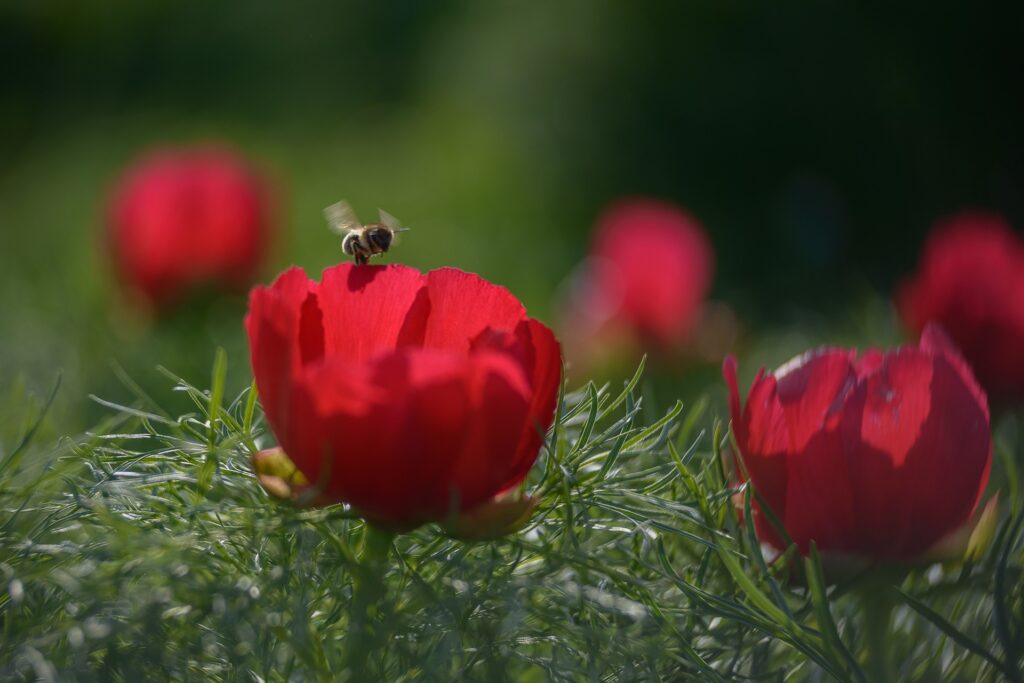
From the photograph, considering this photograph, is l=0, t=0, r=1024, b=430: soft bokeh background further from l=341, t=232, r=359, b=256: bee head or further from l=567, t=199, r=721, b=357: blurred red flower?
l=341, t=232, r=359, b=256: bee head

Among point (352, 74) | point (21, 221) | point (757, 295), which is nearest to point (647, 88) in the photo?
point (757, 295)

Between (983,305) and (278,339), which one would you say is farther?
(983,305)

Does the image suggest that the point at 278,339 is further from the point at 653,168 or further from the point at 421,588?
the point at 653,168

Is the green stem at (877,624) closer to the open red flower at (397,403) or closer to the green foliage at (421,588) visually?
the green foliage at (421,588)

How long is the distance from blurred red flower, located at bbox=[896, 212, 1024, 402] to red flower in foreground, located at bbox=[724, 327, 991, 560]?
0.31 metres

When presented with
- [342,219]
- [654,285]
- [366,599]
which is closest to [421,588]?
[366,599]

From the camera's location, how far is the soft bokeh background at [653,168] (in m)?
1.11

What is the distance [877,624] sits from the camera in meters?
0.38

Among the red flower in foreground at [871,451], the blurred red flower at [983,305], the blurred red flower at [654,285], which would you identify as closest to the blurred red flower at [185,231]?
the blurred red flower at [654,285]

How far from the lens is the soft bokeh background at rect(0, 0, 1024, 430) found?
1.11 m

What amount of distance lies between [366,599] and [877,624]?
17 centimetres

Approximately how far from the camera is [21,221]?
71.2 inches

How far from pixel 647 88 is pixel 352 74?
3.98ft

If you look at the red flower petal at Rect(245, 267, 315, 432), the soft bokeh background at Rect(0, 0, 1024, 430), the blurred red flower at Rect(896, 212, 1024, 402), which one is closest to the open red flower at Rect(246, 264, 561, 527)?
→ the red flower petal at Rect(245, 267, 315, 432)
